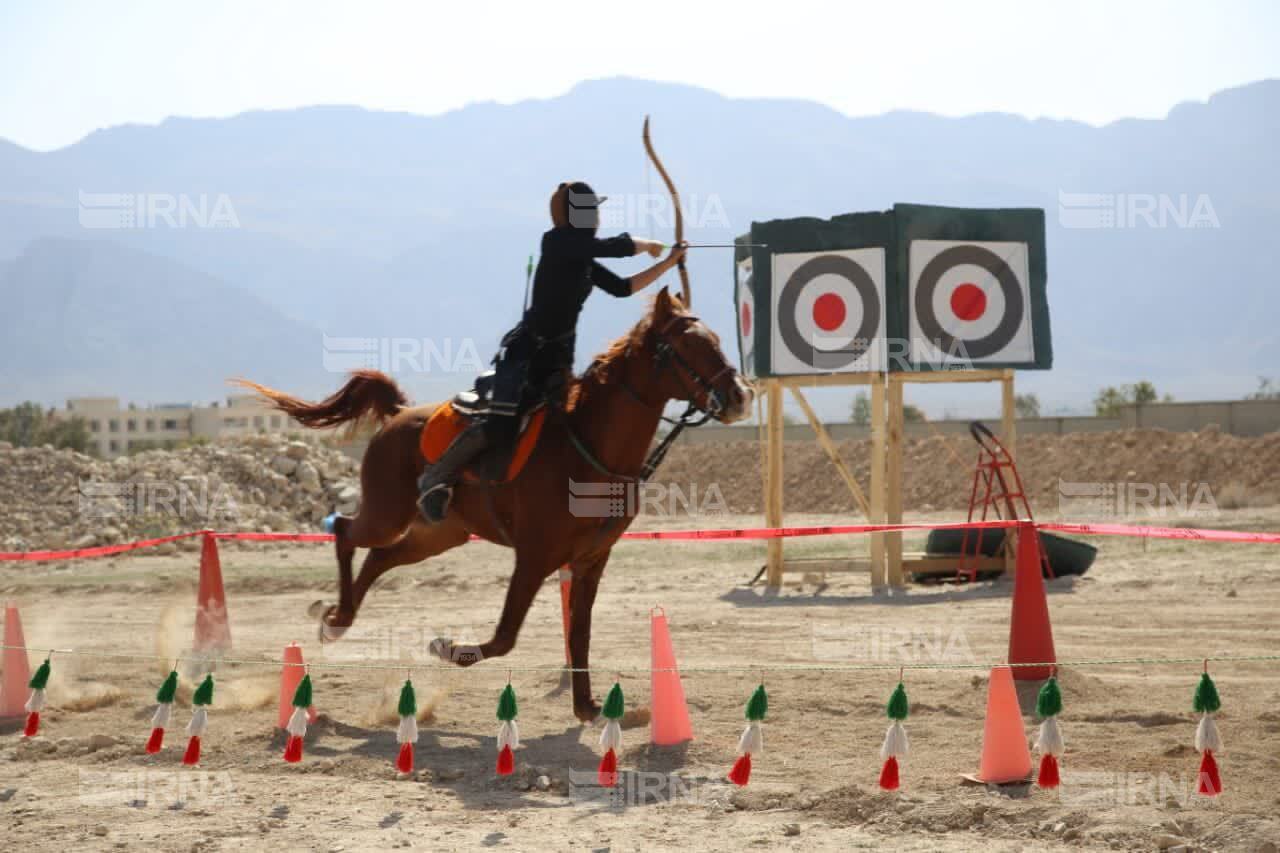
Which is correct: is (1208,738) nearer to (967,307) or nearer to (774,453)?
(967,307)

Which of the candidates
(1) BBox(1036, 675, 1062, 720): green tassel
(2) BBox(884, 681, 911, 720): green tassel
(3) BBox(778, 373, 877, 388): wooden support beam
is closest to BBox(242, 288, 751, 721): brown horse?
(2) BBox(884, 681, 911, 720): green tassel

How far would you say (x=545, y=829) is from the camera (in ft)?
20.4

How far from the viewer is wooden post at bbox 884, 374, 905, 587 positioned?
17.0 m

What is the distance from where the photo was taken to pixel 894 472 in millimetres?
17234

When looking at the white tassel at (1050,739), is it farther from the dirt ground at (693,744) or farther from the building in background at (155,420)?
the building in background at (155,420)

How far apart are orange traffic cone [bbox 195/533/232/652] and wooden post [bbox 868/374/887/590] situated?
8684 millimetres

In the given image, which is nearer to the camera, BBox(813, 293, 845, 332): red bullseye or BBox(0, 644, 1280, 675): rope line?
BBox(0, 644, 1280, 675): rope line

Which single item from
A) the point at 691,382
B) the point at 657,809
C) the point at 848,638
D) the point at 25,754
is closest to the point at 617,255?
the point at 691,382

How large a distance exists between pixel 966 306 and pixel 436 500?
10.5m

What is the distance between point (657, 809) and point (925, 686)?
3449 mm

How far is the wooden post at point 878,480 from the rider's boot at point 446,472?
30.6ft

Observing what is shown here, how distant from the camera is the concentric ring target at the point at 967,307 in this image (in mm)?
17047

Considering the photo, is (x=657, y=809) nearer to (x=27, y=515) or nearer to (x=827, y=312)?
(x=827, y=312)

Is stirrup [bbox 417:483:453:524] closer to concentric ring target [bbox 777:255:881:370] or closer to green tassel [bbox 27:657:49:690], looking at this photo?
green tassel [bbox 27:657:49:690]
